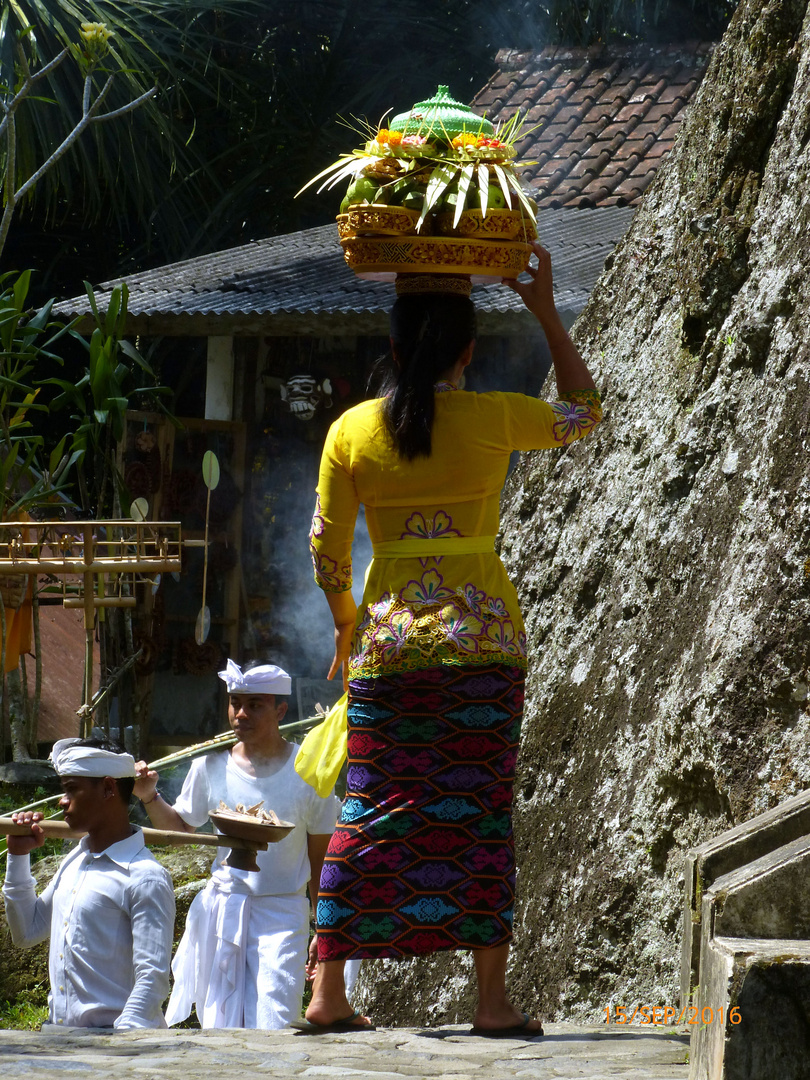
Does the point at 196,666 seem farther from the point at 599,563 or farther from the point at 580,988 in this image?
the point at 580,988

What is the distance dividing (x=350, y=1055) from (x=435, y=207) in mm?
1973

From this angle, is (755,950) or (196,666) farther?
(196,666)

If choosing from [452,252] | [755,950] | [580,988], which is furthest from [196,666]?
[755,950]

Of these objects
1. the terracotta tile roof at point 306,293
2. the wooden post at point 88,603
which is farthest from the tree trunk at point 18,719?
the wooden post at point 88,603

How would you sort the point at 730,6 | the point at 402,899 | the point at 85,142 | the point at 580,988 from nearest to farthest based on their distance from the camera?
the point at 402,899
the point at 580,988
the point at 85,142
the point at 730,6

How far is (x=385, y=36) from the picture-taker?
53.9 feet

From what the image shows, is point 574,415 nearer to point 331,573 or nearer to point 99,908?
point 331,573

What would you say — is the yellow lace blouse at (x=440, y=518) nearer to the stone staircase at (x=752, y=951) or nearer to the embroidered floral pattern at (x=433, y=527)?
the embroidered floral pattern at (x=433, y=527)

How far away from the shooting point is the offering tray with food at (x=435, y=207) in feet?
10.7

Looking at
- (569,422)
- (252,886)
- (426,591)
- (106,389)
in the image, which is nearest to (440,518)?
(426,591)

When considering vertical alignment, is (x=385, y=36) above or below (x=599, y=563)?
above

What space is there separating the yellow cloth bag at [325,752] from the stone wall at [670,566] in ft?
2.28

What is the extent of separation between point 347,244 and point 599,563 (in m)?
1.73

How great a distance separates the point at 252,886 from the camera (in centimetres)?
480
